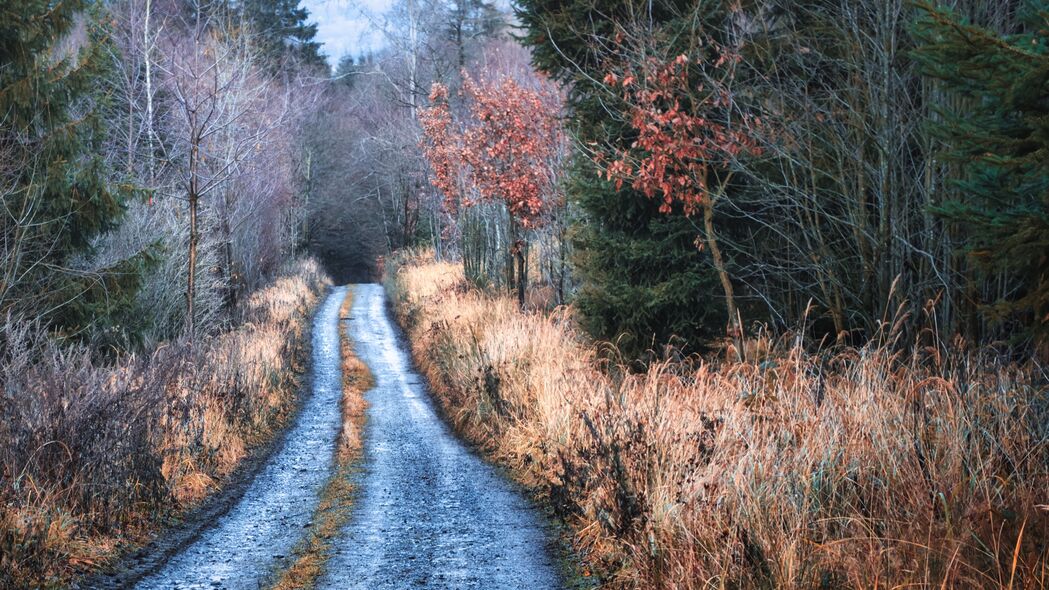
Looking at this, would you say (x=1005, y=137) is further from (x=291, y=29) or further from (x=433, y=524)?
(x=291, y=29)

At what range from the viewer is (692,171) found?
10438mm

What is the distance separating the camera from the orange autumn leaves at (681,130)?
951 centimetres

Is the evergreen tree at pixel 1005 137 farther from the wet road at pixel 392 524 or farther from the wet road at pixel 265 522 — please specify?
the wet road at pixel 265 522

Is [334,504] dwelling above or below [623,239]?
below

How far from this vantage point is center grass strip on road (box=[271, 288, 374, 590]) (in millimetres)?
5961

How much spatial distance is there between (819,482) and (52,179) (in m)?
11.4

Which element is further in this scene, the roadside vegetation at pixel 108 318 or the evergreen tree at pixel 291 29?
the evergreen tree at pixel 291 29

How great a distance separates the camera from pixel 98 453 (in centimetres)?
687

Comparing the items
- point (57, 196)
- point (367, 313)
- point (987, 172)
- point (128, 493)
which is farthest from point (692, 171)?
point (367, 313)

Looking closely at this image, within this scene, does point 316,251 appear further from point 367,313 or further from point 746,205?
point 746,205

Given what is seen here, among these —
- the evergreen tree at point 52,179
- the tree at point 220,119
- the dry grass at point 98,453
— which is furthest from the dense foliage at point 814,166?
the tree at point 220,119

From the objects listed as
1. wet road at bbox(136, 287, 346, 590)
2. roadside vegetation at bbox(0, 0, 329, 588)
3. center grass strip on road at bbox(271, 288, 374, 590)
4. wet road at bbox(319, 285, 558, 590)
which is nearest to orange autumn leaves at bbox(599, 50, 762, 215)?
wet road at bbox(319, 285, 558, 590)

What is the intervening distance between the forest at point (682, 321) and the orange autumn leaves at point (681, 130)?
7 cm

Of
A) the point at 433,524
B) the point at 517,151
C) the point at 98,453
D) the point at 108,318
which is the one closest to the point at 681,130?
the point at 433,524
